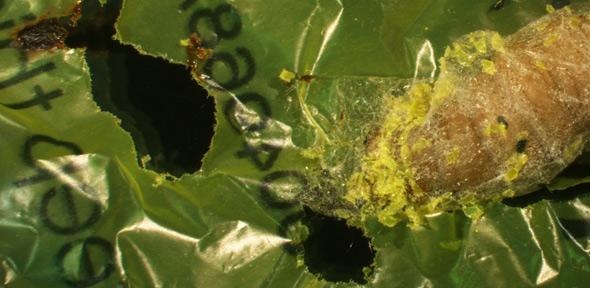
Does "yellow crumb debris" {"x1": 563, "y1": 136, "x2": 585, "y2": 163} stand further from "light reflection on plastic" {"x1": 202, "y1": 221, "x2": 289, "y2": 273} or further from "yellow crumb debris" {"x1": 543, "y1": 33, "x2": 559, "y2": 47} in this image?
"light reflection on plastic" {"x1": 202, "y1": 221, "x2": 289, "y2": 273}

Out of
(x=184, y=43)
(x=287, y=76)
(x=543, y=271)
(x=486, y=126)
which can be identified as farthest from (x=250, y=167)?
(x=543, y=271)

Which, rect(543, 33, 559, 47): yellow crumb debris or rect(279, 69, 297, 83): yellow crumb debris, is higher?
rect(543, 33, 559, 47): yellow crumb debris

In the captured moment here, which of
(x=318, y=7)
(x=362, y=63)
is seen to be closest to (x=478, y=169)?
(x=362, y=63)

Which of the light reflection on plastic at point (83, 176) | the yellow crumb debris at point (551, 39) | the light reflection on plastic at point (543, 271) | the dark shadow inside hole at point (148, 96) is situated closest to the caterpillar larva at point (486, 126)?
the yellow crumb debris at point (551, 39)

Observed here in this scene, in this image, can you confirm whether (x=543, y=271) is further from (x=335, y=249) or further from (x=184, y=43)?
(x=184, y=43)

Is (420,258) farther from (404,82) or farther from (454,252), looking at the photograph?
(404,82)

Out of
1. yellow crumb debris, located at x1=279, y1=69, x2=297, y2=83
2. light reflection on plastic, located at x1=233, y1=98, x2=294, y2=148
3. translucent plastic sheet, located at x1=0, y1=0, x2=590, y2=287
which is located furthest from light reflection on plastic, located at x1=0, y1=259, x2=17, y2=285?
yellow crumb debris, located at x1=279, y1=69, x2=297, y2=83
